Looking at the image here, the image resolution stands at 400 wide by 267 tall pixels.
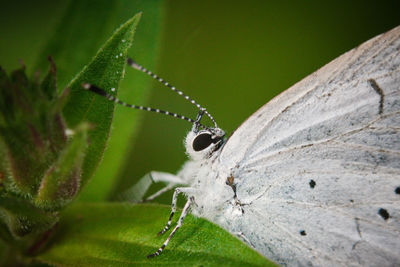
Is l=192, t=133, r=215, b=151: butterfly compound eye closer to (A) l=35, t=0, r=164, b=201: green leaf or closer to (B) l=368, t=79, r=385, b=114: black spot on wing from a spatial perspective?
(A) l=35, t=0, r=164, b=201: green leaf

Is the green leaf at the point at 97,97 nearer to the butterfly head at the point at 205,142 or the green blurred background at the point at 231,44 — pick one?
the butterfly head at the point at 205,142

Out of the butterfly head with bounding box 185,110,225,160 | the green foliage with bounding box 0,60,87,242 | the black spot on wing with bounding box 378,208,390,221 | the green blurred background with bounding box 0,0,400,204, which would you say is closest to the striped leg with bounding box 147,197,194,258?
the butterfly head with bounding box 185,110,225,160

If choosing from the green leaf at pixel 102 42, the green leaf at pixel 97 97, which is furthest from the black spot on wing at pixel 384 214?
the green leaf at pixel 102 42

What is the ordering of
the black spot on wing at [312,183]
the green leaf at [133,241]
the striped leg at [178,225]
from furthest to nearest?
1. the black spot on wing at [312,183]
2. the striped leg at [178,225]
3. the green leaf at [133,241]

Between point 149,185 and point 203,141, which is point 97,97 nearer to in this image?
point 203,141

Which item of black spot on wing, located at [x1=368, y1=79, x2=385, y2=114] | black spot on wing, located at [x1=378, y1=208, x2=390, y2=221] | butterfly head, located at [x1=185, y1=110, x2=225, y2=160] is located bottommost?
black spot on wing, located at [x1=378, y1=208, x2=390, y2=221]

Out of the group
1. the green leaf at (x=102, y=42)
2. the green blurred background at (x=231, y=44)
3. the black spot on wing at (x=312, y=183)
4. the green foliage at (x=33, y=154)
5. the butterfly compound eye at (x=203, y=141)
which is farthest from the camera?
the green blurred background at (x=231, y=44)
